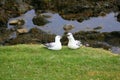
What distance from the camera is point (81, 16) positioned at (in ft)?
165

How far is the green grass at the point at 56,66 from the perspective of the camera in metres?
18.8

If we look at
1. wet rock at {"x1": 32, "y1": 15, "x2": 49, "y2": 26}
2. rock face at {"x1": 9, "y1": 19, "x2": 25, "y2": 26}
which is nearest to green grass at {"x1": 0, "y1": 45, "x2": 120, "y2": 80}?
rock face at {"x1": 9, "y1": 19, "x2": 25, "y2": 26}

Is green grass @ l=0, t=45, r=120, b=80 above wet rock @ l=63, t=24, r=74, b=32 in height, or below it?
above

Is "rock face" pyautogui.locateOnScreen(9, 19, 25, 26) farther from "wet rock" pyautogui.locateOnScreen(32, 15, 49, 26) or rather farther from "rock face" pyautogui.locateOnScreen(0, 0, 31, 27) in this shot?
"rock face" pyautogui.locateOnScreen(0, 0, 31, 27)

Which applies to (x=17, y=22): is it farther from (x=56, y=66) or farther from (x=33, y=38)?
(x=56, y=66)

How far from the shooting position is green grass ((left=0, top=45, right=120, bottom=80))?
18.8m

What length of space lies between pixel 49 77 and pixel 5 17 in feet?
107

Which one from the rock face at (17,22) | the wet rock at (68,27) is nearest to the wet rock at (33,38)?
the wet rock at (68,27)

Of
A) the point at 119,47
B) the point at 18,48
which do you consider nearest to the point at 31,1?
the point at 119,47

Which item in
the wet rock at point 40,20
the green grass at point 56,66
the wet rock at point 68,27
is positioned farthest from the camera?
the wet rock at point 40,20

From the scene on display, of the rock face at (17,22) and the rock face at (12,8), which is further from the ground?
the rock face at (12,8)

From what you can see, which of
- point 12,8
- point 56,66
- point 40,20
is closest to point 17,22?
point 40,20

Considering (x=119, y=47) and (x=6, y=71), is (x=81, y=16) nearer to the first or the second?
(x=119, y=47)

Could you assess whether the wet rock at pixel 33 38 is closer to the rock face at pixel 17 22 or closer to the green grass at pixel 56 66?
the rock face at pixel 17 22
